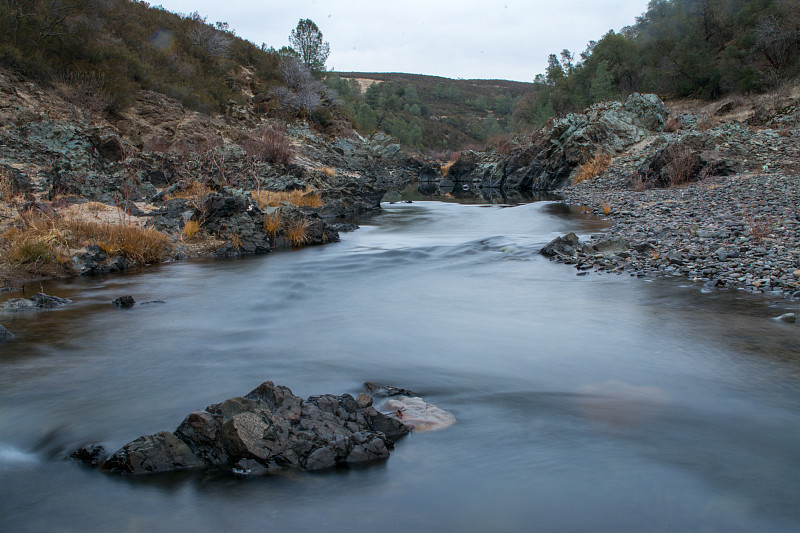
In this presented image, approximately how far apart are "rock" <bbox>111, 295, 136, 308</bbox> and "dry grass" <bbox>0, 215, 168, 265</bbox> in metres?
2.53

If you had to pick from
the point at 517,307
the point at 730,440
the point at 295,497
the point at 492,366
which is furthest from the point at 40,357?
the point at 730,440

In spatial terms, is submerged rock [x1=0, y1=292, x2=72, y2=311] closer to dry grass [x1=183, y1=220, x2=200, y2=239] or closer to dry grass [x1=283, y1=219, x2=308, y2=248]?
dry grass [x1=183, y1=220, x2=200, y2=239]

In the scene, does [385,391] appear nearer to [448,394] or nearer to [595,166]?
[448,394]

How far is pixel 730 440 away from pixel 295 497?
3083 millimetres

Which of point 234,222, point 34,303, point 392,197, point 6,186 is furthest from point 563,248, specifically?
point 392,197

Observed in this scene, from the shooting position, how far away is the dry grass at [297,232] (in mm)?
13508

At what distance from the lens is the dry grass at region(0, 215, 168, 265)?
9.56 metres

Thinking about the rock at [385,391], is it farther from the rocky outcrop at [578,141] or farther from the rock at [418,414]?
Result: the rocky outcrop at [578,141]

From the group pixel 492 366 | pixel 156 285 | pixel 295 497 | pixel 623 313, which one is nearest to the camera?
pixel 295 497

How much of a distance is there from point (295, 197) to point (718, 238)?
11.7 m

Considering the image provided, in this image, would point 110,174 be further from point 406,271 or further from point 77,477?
point 77,477

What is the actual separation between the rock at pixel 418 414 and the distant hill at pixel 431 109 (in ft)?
168

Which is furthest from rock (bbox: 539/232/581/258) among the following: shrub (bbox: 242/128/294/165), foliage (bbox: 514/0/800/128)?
foliage (bbox: 514/0/800/128)

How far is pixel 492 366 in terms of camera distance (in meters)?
5.80
